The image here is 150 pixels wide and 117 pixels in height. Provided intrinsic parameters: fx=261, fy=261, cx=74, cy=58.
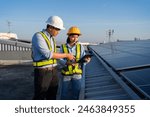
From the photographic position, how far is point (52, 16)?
5656 mm

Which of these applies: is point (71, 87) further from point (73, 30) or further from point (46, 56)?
point (73, 30)

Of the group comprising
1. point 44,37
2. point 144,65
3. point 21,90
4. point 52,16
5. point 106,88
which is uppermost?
point 52,16

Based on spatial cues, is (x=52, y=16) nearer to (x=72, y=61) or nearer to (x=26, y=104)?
(x=72, y=61)

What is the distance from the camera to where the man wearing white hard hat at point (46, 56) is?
5.38m

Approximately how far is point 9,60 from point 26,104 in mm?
29080

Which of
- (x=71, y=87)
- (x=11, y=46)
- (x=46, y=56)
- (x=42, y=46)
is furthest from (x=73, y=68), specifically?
(x=11, y=46)

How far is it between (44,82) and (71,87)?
0.79 m

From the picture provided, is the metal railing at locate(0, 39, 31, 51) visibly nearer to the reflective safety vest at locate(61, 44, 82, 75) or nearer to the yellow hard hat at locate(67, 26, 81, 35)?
the reflective safety vest at locate(61, 44, 82, 75)

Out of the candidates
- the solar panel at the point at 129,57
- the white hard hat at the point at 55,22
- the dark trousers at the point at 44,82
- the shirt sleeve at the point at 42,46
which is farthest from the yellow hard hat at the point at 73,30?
the solar panel at the point at 129,57

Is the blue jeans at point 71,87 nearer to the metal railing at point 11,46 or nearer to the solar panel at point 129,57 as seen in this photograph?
the solar panel at point 129,57

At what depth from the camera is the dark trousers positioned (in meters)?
5.63

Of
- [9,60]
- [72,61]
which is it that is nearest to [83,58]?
[72,61]

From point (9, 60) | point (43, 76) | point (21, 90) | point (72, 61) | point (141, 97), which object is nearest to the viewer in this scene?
point (141, 97)

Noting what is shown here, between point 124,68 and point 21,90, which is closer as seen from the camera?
point 124,68
